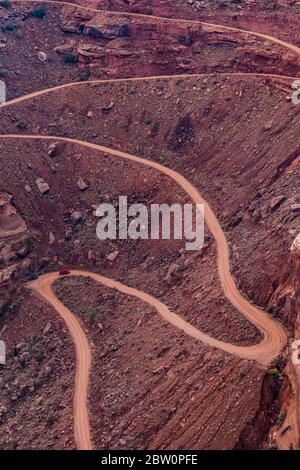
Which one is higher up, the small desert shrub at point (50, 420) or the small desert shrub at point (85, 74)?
the small desert shrub at point (85, 74)

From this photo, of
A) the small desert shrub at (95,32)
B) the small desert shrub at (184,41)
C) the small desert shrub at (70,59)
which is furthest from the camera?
the small desert shrub at (70,59)

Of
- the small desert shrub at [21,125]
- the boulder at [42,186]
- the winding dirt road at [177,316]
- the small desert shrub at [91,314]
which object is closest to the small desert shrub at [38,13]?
the small desert shrub at [21,125]

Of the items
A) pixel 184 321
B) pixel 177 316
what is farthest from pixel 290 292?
pixel 177 316

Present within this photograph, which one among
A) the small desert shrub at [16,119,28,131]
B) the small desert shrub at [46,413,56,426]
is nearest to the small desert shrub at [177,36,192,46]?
the small desert shrub at [16,119,28,131]

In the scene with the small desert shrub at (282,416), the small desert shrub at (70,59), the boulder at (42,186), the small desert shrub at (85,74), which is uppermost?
the small desert shrub at (70,59)

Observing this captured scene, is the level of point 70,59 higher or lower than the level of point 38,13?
lower

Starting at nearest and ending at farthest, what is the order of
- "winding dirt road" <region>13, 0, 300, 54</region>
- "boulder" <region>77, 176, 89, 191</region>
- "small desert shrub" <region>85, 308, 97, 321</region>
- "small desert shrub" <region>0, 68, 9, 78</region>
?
"small desert shrub" <region>85, 308, 97, 321</region>
"boulder" <region>77, 176, 89, 191</region>
"winding dirt road" <region>13, 0, 300, 54</region>
"small desert shrub" <region>0, 68, 9, 78</region>

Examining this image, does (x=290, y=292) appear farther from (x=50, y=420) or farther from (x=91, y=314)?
(x=50, y=420)

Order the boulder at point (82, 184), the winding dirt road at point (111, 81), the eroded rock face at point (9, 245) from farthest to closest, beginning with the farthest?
the winding dirt road at point (111, 81) < the boulder at point (82, 184) < the eroded rock face at point (9, 245)

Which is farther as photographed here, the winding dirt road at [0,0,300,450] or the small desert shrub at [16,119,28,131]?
the small desert shrub at [16,119,28,131]

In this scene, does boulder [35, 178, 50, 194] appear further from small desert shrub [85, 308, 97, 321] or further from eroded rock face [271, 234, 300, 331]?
eroded rock face [271, 234, 300, 331]

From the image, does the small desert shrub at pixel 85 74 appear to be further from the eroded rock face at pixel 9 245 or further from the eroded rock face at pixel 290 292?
the eroded rock face at pixel 290 292
